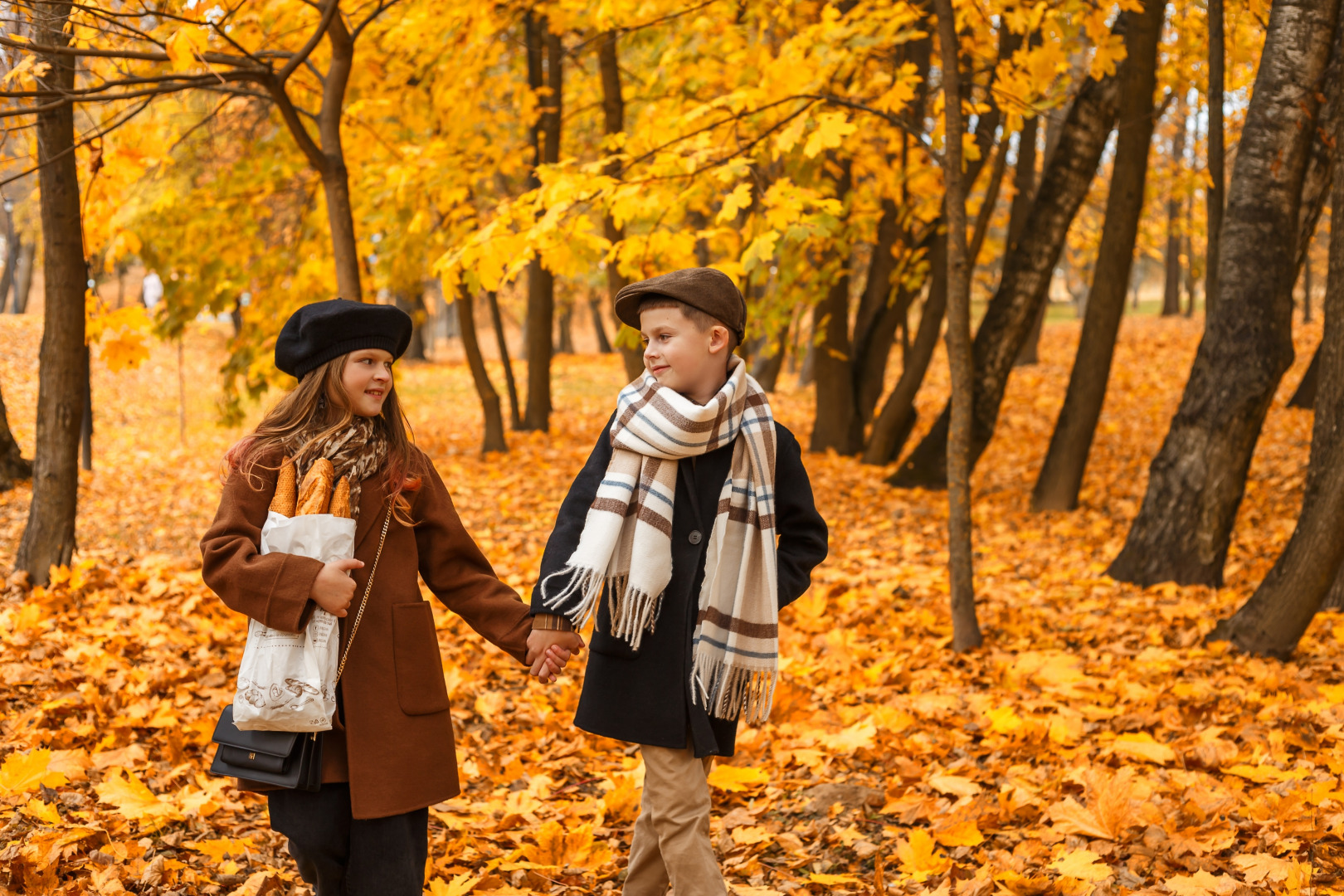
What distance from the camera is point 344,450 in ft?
7.48

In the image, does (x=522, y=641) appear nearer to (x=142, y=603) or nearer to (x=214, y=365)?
(x=142, y=603)

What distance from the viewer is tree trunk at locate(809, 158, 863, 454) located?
11.1m

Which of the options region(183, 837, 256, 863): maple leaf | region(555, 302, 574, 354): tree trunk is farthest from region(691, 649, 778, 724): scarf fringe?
region(555, 302, 574, 354): tree trunk

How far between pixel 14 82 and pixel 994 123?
7.78 m

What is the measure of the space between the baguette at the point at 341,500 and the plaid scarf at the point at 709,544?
0.49 m

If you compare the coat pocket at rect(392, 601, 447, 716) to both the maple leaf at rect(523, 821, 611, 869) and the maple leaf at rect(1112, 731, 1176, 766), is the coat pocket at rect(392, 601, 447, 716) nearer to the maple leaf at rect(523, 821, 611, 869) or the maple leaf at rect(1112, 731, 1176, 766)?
the maple leaf at rect(523, 821, 611, 869)

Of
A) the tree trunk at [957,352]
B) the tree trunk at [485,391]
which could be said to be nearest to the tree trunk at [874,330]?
the tree trunk at [485,391]

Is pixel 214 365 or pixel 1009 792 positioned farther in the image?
pixel 214 365

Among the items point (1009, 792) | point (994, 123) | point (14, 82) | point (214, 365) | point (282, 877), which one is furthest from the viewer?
point (214, 365)

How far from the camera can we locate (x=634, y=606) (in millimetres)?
2381

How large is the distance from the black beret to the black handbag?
719 millimetres

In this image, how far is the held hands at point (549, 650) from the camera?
2.39 m

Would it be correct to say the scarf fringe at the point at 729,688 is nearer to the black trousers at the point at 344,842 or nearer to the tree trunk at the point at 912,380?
the black trousers at the point at 344,842

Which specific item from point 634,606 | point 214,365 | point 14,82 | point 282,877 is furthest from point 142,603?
point 214,365
